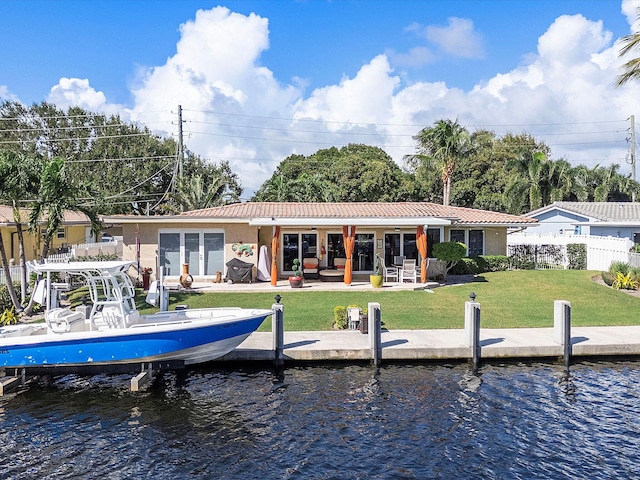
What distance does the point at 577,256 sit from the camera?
29344 mm

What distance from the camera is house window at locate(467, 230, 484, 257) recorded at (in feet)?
93.8

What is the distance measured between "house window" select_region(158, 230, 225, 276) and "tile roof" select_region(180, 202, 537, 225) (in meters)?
1.02

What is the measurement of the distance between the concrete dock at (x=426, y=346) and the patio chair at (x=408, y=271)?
8577 millimetres

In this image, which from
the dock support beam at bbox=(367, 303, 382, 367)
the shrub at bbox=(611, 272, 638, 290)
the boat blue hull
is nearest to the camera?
the boat blue hull

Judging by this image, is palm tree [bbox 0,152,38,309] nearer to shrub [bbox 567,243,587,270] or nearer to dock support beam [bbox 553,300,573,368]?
dock support beam [bbox 553,300,573,368]

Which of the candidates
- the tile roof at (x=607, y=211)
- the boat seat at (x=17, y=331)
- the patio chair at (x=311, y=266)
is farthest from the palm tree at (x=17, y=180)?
the tile roof at (x=607, y=211)

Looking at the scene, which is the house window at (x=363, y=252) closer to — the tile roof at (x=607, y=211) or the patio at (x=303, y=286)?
the patio at (x=303, y=286)

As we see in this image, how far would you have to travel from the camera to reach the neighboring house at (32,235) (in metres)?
27.6

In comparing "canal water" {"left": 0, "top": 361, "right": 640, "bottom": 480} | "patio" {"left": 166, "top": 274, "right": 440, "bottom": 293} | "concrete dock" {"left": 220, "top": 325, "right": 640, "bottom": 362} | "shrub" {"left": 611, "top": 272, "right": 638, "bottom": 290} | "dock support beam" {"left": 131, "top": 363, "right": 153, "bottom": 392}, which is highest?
"shrub" {"left": 611, "top": 272, "right": 638, "bottom": 290}

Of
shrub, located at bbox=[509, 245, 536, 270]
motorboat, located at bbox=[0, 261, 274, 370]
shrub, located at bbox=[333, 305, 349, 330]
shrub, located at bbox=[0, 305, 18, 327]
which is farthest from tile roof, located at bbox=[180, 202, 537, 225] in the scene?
motorboat, located at bbox=[0, 261, 274, 370]

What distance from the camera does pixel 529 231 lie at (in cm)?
4184

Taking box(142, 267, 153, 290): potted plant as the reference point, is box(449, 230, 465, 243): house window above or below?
above

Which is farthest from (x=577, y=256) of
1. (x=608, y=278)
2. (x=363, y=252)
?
(x=363, y=252)

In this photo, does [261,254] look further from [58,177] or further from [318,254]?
[58,177]
